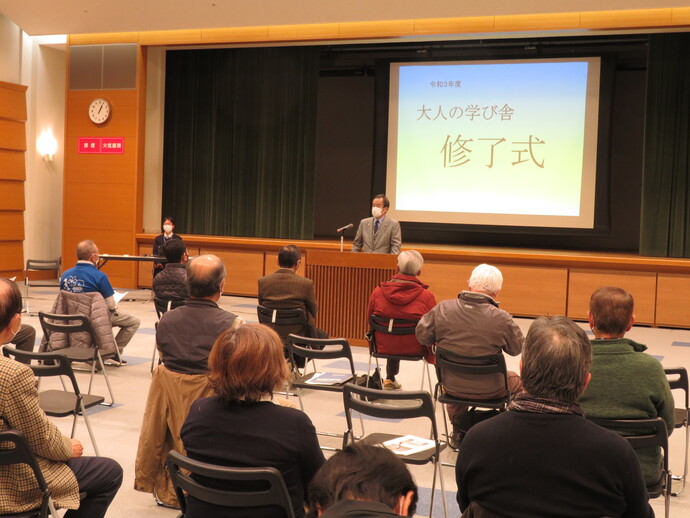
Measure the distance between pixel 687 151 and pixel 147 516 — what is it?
8757mm

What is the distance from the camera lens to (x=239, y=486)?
230 cm

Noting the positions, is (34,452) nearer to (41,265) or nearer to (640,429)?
(640,429)

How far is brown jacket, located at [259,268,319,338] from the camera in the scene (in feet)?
18.9

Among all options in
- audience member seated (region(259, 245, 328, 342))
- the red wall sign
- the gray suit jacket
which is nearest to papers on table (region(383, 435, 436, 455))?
audience member seated (region(259, 245, 328, 342))

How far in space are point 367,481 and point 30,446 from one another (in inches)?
58.3

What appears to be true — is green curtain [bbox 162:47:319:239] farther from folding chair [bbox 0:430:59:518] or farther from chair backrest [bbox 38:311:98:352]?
folding chair [bbox 0:430:59:518]

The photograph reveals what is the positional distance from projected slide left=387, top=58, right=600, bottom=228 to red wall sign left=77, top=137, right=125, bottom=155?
4.28 m

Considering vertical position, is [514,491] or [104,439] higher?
[514,491]

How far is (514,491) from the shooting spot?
6.43 feet

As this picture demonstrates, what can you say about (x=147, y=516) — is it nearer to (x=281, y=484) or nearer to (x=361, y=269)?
(x=281, y=484)

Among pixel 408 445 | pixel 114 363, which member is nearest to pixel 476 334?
pixel 408 445

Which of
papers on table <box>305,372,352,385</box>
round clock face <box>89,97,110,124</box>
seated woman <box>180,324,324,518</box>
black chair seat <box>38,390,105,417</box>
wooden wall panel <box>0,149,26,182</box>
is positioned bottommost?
black chair seat <box>38,390,105,417</box>

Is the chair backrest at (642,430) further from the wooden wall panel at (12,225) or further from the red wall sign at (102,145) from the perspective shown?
the wooden wall panel at (12,225)

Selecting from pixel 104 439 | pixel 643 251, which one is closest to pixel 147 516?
pixel 104 439
